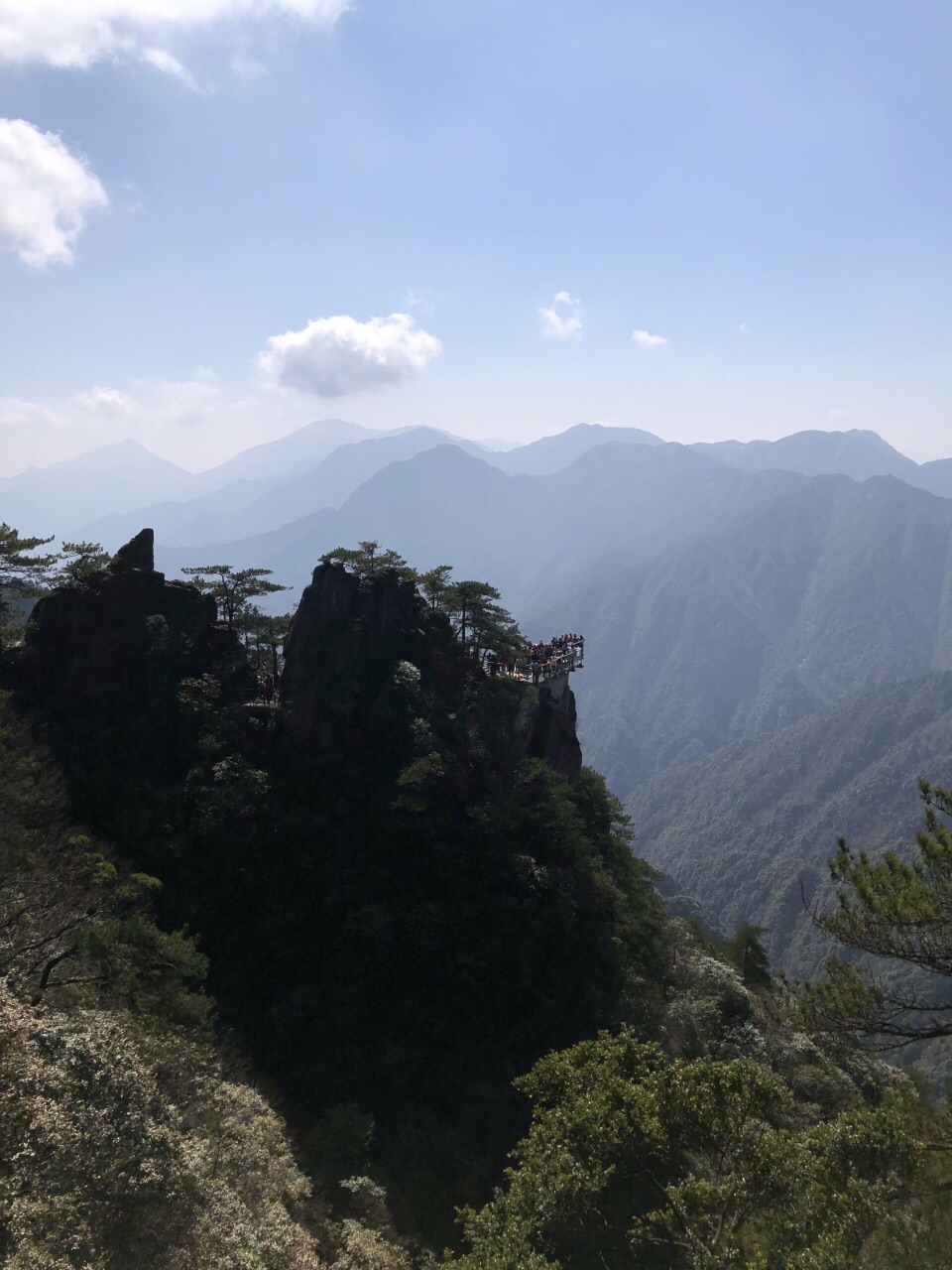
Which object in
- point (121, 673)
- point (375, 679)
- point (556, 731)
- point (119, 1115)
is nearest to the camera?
point (119, 1115)

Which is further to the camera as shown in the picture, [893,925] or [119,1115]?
[893,925]

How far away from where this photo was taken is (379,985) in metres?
28.7

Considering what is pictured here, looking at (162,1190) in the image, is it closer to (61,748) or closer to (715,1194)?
(715,1194)

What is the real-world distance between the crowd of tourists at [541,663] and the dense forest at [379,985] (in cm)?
189

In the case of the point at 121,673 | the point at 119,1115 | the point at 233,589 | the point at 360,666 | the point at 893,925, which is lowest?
the point at 119,1115

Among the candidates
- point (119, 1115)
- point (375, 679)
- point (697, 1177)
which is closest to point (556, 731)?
point (375, 679)

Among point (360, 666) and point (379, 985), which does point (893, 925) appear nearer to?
point (379, 985)

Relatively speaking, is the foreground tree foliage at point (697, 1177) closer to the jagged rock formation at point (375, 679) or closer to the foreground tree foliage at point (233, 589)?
the jagged rock formation at point (375, 679)

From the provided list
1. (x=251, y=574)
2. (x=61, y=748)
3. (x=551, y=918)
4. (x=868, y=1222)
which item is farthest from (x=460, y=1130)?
(x=251, y=574)

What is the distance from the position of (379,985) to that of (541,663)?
69.2 feet

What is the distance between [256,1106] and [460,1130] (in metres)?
9.49

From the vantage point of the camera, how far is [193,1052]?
17688 mm

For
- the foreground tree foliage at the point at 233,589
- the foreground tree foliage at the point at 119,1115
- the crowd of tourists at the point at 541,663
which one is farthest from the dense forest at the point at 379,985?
the crowd of tourists at the point at 541,663

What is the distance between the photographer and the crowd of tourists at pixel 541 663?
4278cm
